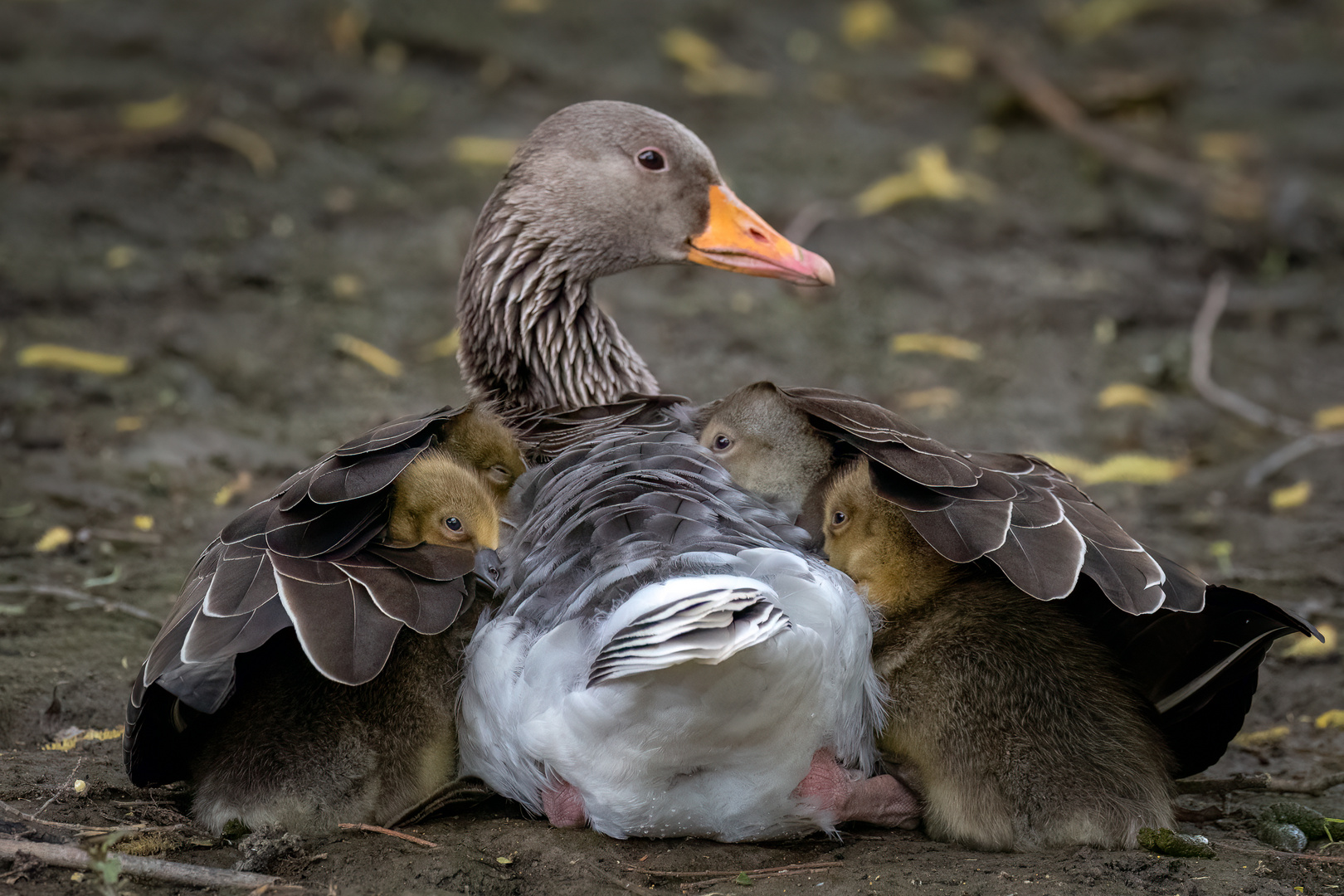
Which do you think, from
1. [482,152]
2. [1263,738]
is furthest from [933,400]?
[482,152]

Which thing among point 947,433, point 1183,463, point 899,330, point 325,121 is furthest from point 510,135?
point 1183,463

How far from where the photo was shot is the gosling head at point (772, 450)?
146 inches

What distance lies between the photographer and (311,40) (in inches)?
A: 417

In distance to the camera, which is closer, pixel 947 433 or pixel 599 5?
pixel 947 433

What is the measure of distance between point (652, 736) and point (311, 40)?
29.8 ft

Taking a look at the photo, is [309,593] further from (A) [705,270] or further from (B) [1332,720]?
(A) [705,270]

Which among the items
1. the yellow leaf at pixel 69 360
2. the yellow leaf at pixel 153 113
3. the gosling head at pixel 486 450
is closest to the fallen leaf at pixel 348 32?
the yellow leaf at pixel 153 113

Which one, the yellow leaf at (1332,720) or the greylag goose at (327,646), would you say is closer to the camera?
the greylag goose at (327,646)

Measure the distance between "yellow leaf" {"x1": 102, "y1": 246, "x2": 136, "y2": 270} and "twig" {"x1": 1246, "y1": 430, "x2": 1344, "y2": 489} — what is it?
21.2ft

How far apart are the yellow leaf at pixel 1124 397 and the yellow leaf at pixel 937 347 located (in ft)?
2.49

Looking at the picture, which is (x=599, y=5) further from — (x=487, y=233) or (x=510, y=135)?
(x=487, y=233)

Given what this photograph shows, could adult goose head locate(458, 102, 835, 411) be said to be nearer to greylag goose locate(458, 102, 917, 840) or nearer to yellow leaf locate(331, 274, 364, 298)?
greylag goose locate(458, 102, 917, 840)

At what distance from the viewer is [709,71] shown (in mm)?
10898

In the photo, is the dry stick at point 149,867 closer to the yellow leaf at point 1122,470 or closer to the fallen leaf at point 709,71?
the yellow leaf at point 1122,470
